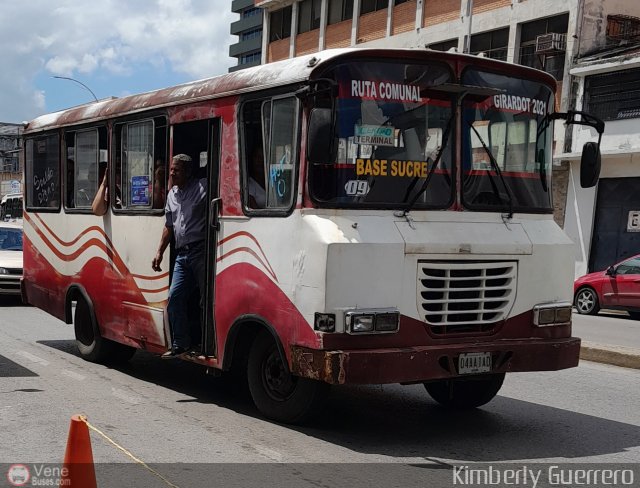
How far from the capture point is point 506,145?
7160 millimetres

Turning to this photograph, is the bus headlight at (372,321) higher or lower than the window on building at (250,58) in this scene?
lower

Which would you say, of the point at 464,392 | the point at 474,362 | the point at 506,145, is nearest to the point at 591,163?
the point at 506,145

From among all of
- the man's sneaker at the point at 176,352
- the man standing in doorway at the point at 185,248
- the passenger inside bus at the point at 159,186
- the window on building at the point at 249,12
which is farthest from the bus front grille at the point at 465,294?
the window on building at the point at 249,12

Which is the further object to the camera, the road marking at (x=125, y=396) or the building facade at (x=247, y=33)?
the building facade at (x=247, y=33)

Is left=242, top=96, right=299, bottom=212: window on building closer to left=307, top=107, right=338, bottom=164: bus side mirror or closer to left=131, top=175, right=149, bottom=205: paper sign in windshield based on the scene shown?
left=307, top=107, right=338, bottom=164: bus side mirror

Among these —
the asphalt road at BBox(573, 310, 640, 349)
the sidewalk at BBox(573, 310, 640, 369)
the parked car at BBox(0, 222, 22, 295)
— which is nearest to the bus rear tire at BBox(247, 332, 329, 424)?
the sidewalk at BBox(573, 310, 640, 369)

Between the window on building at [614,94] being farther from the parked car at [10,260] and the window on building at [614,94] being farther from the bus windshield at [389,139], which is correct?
the bus windshield at [389,139]

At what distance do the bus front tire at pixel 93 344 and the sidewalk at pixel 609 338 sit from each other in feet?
19.1

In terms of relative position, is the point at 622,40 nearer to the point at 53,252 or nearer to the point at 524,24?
the point at 524,24

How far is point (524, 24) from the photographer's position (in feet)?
101

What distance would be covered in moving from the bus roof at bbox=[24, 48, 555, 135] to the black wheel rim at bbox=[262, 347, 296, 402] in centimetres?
214

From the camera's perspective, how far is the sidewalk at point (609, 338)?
37.0 feet

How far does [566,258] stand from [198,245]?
314 cm

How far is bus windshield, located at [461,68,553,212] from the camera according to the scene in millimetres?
6969
